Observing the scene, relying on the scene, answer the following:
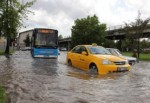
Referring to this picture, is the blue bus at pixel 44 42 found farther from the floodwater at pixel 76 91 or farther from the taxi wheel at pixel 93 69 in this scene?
the floodwater at pixel 76 91

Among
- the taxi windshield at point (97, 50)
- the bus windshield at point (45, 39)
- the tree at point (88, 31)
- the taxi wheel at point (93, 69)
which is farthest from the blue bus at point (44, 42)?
the tree at point (88, 31)

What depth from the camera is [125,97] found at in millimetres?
10867

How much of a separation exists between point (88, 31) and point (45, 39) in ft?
209

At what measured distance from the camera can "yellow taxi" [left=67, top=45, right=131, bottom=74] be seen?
1744cm

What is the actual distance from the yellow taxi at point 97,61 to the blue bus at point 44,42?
11510 mm

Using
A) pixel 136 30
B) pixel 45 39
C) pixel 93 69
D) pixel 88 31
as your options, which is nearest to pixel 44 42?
pixel 45 39

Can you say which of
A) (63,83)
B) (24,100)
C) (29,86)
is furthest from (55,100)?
(63,83)

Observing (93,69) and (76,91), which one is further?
(93,69)

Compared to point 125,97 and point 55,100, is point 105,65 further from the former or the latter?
point 55,100

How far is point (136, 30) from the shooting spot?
4831 cm

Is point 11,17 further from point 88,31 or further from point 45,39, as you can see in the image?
point 88,31

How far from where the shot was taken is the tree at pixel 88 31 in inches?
3696

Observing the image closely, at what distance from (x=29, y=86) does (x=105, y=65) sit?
573 centimetres

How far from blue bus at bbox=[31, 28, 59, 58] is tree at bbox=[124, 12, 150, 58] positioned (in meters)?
18.9
